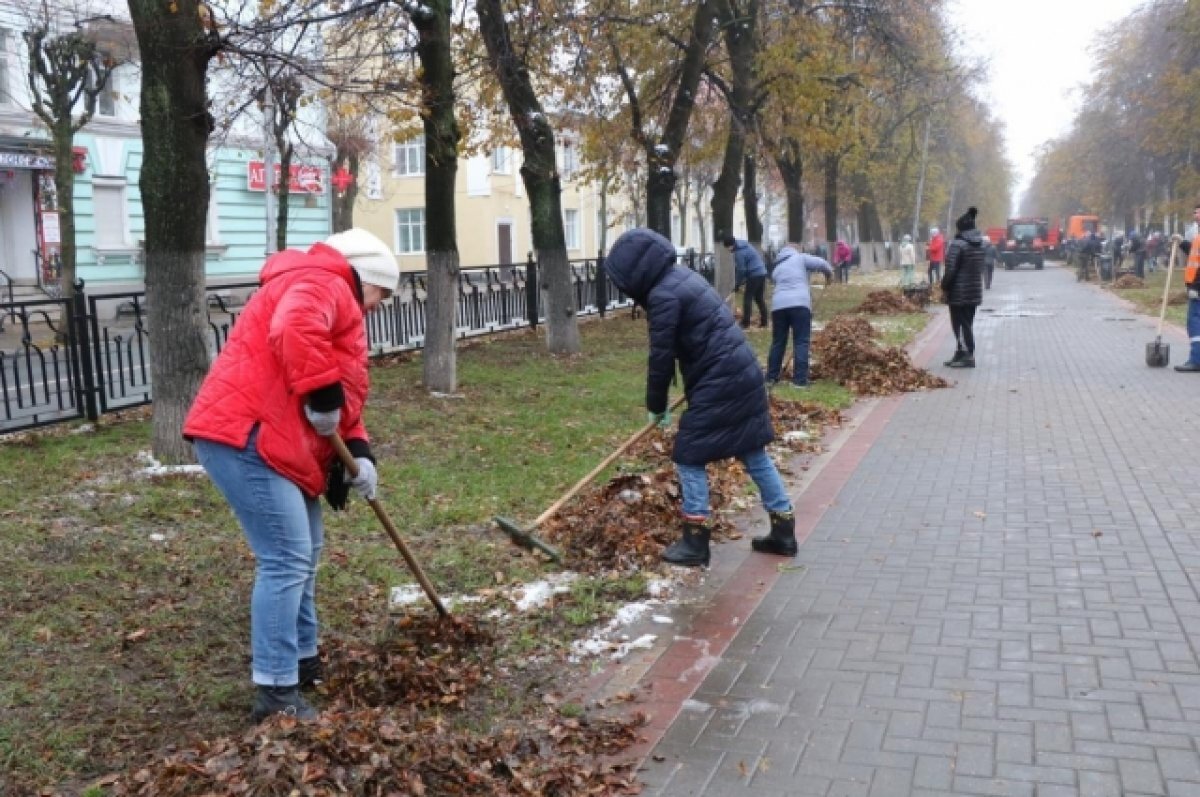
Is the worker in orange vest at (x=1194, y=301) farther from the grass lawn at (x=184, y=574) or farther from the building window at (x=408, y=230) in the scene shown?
the building window at (x=408, y=230)

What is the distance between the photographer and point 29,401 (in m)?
9.01

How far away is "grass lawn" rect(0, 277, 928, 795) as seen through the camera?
147 inches

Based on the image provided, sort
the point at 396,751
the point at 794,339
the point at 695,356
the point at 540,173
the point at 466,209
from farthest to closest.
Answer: the point at 466,209, the point at 540,173, the point at 794,339, the point at 695,356, the point at 396,751

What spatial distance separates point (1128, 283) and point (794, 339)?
22914mm

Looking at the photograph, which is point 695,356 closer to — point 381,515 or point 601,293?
point 381,515

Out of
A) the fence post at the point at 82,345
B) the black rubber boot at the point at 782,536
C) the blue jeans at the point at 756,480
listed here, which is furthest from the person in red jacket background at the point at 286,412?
the fence post at the point at 82,345

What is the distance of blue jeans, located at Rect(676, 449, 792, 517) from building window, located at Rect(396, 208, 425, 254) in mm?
39407

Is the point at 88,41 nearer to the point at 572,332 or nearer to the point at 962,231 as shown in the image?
the point at 572,332

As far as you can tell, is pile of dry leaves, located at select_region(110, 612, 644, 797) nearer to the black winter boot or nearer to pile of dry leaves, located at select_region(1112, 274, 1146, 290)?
the black winter boot

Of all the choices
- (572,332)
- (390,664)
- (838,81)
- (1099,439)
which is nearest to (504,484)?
(390,664)

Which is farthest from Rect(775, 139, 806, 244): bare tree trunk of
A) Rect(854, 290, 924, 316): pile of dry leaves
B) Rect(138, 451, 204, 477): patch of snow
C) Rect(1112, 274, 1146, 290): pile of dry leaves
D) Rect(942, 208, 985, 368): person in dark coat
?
Rect(138, 451, 204, 477): patch of snow

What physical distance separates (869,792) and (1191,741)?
1.11 metres

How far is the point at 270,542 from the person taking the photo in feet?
11.5

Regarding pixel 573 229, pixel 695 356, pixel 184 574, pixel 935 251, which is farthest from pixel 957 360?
pixel 573 229
